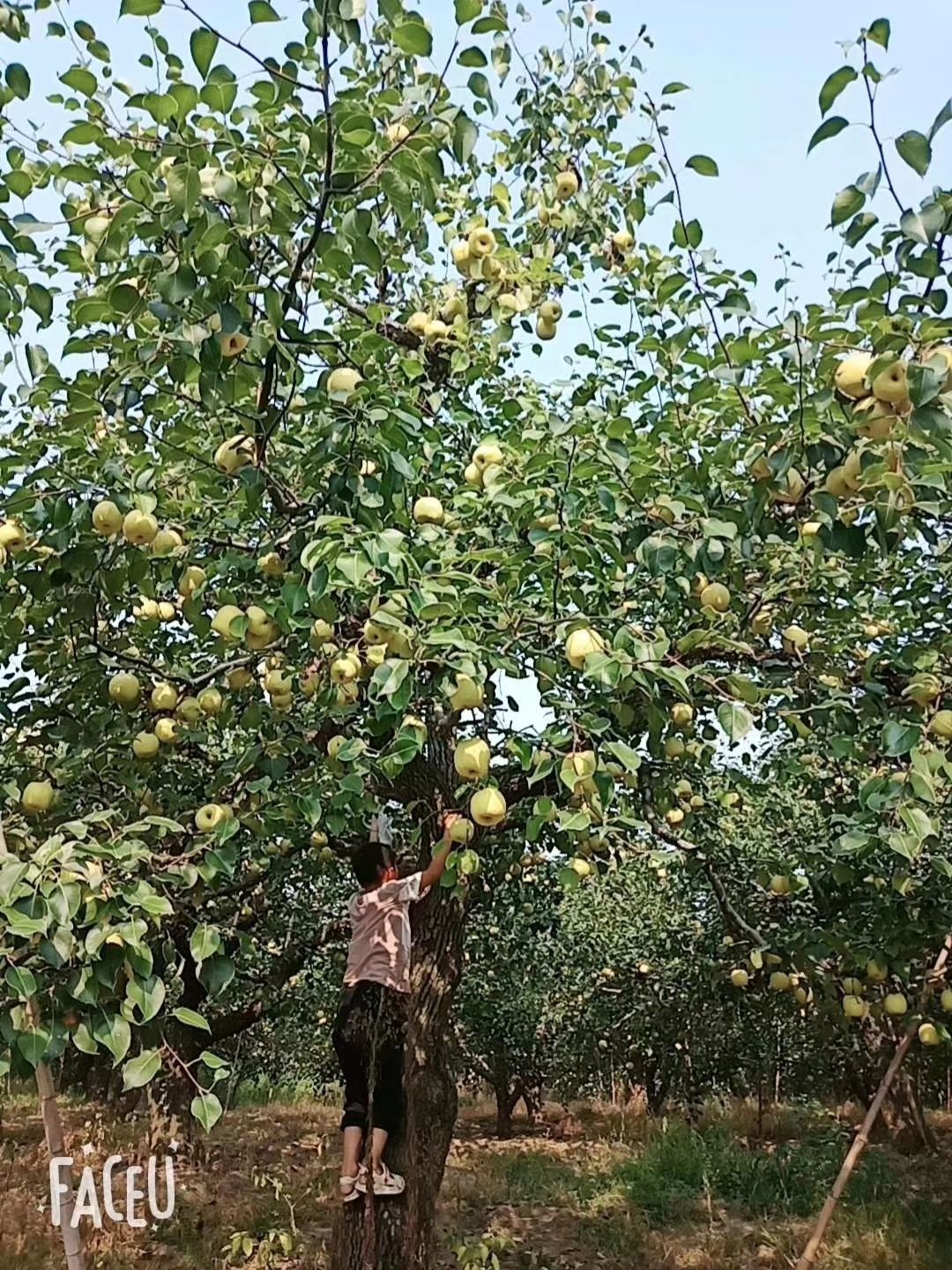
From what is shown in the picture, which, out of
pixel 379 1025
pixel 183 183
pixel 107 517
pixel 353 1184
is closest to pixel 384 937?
pixel 379 1025

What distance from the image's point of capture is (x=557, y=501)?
2.59 metres

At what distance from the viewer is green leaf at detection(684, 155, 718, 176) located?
2168mm

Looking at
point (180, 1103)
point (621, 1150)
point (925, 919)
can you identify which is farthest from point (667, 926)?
point (925, 919)

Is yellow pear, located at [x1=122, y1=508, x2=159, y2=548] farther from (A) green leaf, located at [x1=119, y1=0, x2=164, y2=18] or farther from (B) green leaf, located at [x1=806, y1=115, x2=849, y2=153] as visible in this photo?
(B) green leaf, located at [x1=806, y1=115, x2=849, y2=153]

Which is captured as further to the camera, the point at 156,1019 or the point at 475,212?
the point at 475,212

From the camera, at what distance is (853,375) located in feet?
6.02

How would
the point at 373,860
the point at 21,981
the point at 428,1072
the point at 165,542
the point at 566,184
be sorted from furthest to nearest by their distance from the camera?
the point at 428,1072 → the point at 373,860 → the point at 566,184 → the point at 165,542 → the point at 21,981

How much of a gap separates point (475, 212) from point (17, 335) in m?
2.32

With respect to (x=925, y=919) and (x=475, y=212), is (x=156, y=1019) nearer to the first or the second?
(x=925, y=919)

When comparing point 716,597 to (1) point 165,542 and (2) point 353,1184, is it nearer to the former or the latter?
(1) point 165,542

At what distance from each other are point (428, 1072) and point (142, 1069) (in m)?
3.27

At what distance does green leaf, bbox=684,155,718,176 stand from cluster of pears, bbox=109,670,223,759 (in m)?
1.94

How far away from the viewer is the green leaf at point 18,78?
1857mm

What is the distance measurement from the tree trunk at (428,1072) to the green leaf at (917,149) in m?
3.87
